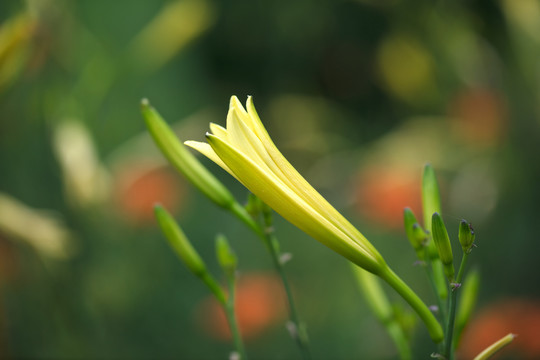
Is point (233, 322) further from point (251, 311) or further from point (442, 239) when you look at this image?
point (251, 311)

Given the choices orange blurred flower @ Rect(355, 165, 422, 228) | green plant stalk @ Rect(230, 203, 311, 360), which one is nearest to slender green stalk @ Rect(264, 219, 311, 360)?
green plant stalk @ Rect(230, 203, 311, 360)

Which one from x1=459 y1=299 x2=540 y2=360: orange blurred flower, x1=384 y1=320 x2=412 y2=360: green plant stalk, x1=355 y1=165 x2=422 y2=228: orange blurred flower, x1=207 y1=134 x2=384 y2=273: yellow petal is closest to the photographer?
x1=207 y1=134 x2=384 y2=273: yellow petal

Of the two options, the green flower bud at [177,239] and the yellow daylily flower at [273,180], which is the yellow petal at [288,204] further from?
the green flower bud at [177,239]

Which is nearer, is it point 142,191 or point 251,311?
point 251,311

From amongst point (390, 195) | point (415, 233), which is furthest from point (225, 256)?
point (390, 195)

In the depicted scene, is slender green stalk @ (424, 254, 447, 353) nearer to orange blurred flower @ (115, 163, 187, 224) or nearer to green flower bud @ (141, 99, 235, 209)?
green flower bud @ (141, 99, 235, 209)

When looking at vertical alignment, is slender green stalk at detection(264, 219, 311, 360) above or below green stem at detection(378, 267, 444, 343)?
above
